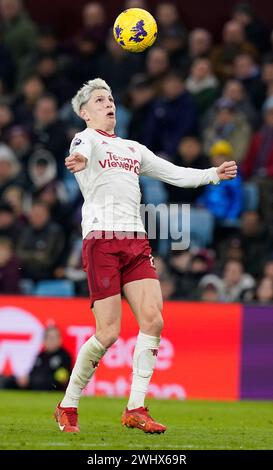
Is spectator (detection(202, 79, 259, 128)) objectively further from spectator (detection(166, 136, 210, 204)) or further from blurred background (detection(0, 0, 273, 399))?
spectator (detection(166, 136, 210, 204))

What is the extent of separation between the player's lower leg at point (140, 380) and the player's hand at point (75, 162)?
1.42 m

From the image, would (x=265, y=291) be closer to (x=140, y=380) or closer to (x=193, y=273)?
(x=193, y=273)

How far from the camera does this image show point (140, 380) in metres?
9.31

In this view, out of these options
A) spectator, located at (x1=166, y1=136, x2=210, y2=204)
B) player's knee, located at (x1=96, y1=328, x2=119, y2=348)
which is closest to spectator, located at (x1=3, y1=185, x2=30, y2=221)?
spectator, located at (x1=166, y1=136, x2=210, y2=204)

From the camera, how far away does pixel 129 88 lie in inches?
758

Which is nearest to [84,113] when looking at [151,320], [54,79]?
[151,320]

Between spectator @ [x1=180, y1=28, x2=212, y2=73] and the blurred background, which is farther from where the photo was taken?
spectator @ [x1=180, y1=28, x2=212, y2=73]

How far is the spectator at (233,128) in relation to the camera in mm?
17594

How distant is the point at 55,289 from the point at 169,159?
2558 millimetres

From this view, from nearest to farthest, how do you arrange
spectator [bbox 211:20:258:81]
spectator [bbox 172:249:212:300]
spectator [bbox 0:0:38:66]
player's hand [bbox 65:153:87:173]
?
player's hand [bbox 65:153:87:173] < spectator [bbox 172:249:212:300] < spectator [bbox 211:20:258:81] < spectator [bbox 0:0:38:66]

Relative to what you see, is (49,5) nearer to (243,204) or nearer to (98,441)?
(243,204)

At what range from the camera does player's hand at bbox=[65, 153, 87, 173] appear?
8750 mm

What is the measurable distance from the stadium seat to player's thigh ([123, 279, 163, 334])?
23.4 feet
